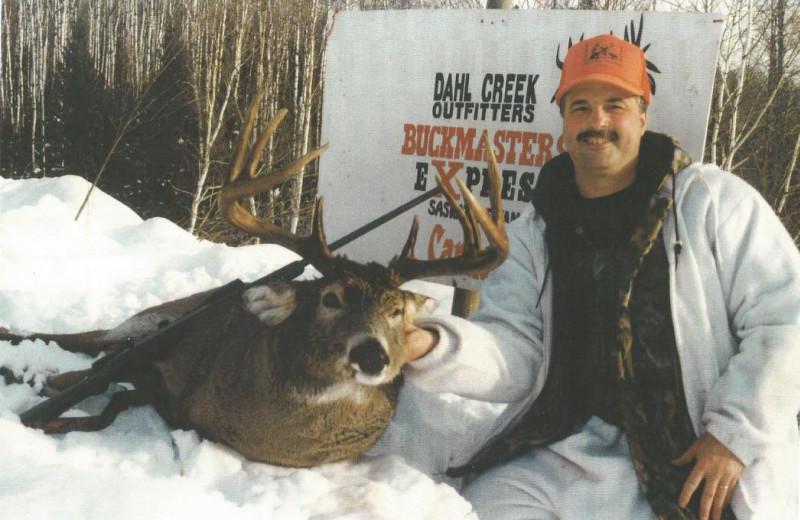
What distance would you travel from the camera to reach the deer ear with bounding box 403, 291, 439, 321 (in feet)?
9.00

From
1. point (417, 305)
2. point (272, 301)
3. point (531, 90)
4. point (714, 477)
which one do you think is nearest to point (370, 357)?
point (417, 305)

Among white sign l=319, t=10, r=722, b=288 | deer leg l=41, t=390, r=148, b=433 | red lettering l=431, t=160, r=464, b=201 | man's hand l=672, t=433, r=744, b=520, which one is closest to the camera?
man's hand l=672, t=433, r=744, b=520

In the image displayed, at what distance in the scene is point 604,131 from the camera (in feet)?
9.28

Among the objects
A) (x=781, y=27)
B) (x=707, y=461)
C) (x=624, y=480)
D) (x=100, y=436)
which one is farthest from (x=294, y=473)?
(x=781, y=27)

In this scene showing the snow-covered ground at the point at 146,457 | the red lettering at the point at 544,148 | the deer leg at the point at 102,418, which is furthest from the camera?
the red lettering at the point at 544,148

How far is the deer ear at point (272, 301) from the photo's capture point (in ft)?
9.14

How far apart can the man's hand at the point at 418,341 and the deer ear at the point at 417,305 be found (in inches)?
2.4

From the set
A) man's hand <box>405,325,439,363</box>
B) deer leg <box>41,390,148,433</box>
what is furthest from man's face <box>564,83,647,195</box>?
deer leg <box>41,390,148,433</box>

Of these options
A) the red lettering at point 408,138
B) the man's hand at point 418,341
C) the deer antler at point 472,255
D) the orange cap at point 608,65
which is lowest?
the man's hand at point 418,341

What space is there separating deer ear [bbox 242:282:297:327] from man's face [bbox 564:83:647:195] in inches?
52.5

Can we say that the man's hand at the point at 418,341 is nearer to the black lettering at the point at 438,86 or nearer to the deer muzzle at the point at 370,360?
the deer muzzle at the point at 370,360

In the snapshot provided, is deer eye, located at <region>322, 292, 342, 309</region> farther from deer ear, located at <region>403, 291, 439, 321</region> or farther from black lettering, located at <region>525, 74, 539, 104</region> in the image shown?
black lettering, located at <region>525, 74, 539, 104</region>

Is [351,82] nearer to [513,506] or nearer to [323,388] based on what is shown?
[323,388]

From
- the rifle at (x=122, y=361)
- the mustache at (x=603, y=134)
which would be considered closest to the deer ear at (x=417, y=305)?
the rifle at (x=122, y=361)
